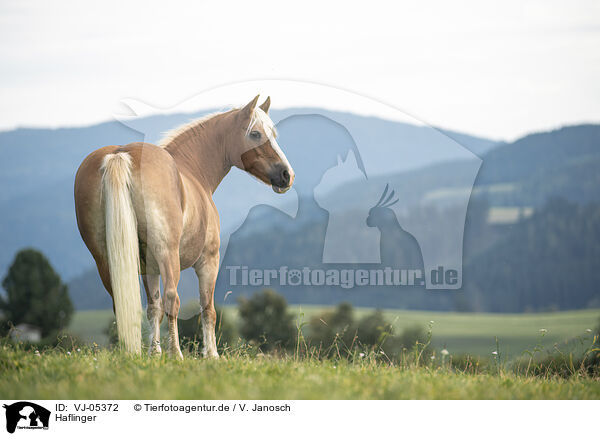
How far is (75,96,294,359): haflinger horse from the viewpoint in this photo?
530 cm

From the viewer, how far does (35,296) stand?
61.9 m

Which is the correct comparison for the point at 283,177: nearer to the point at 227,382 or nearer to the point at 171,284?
the point at 171,284

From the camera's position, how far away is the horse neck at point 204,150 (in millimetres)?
6734

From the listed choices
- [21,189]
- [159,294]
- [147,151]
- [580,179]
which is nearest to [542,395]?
[159,294]

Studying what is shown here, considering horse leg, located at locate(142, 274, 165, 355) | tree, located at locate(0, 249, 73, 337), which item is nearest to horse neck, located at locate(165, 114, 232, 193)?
horse leg, located at locate(142, 274, 165, 355)

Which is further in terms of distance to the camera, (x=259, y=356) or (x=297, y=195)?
(x=297, y=195)

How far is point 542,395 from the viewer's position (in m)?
4.82

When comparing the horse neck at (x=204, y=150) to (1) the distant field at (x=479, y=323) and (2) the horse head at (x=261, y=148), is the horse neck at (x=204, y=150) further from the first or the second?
(1) the distant field at (x=479, y=323)

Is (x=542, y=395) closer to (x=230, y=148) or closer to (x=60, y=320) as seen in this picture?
(x=230, y=148)

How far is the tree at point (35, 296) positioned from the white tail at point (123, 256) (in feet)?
208

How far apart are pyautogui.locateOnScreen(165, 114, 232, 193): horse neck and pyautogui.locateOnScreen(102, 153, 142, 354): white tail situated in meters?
1.47

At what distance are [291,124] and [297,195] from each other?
4.12 ft
